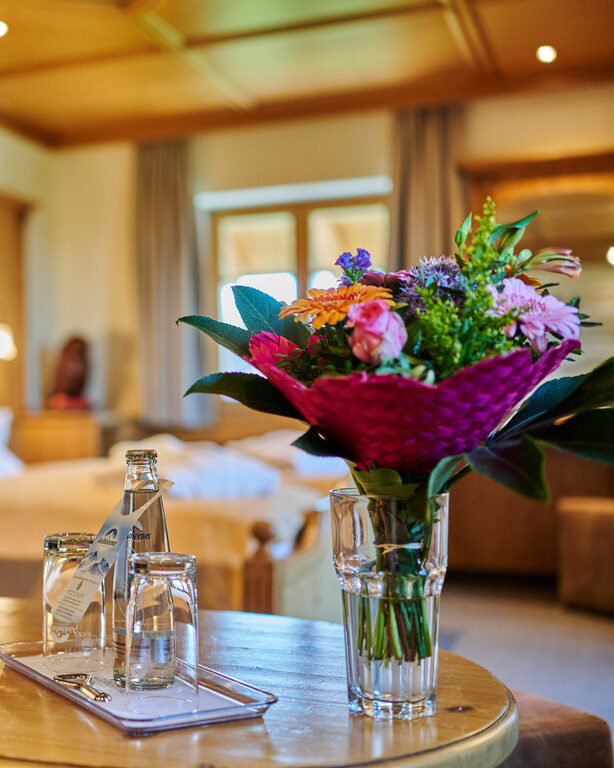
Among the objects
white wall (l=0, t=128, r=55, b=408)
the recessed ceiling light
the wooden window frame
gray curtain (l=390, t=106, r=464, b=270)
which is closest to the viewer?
the recessed ceiling light

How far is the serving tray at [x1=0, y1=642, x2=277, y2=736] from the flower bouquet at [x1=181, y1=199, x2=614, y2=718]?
12 centimetres

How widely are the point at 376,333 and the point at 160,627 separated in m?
0.39

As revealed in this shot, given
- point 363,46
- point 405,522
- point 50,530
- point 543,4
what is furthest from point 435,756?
point 363,46

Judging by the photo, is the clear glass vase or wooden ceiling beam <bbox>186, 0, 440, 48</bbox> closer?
the clear glass vase

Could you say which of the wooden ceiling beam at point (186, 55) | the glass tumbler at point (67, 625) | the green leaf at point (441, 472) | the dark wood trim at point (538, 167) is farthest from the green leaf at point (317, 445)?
the dark wood trim at point (538, 167)

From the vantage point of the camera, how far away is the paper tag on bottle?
101cm

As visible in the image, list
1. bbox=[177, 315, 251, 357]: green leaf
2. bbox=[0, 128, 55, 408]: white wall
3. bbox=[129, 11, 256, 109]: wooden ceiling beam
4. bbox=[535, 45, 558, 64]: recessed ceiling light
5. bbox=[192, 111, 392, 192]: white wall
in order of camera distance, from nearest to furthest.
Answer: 1. bbox=[177, 315, 251, 357]: green leaf
2. bbox=[129, 11, 256, 109]: wooden ceiling beam
3. bbox=[535, 45, 558, 64]: recessed ceiling light
4. bbox=[192, 111, 392, 192]: white wall
5. bbox=[0, 128, 55, 408]: white wall

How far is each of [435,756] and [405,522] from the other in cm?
22

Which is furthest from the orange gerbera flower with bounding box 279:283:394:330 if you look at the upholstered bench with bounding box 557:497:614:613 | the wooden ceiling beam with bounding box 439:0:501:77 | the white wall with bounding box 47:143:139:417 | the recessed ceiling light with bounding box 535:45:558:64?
the white wall with bounding box 47:143:139:417

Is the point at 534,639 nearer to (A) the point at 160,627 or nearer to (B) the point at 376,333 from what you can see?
(A) the point at 160,627

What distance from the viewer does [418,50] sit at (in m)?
4.72

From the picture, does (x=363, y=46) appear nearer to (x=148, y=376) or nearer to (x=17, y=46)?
(x=17, y=46)

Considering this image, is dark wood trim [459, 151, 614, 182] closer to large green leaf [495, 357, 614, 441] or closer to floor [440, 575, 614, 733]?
floor [440, 575, 614, 733]

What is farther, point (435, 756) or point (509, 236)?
point (509, 236)
